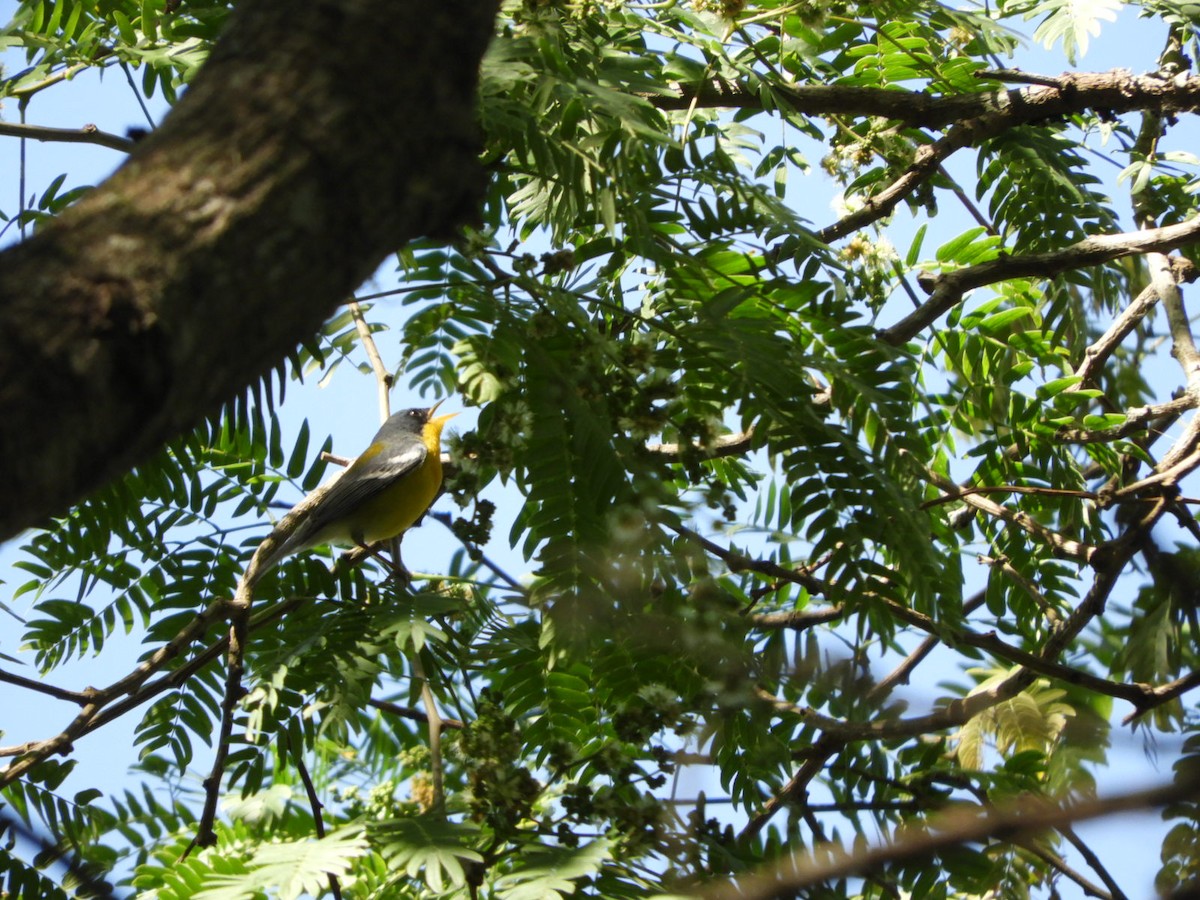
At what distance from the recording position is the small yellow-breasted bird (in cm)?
473

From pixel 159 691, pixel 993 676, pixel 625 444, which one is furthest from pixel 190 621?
pixel 993 676

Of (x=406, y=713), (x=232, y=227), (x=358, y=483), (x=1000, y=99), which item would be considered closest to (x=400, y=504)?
(x=358, y=483)

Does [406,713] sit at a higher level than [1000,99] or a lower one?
lower

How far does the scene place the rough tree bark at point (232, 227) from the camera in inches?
Result: 43.5

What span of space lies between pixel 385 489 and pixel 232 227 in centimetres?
424

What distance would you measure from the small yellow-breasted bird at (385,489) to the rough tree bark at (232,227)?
284 centimetres

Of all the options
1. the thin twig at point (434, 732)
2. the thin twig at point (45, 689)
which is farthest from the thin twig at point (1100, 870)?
the thin twig at point (45, 689)

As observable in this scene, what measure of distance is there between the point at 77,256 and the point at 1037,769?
2.13 metres

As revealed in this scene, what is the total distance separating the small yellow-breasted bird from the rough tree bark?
2.84m

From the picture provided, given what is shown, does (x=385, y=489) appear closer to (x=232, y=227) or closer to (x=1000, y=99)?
(x=1000, y=99)

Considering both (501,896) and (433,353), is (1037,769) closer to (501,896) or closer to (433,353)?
(501,896)

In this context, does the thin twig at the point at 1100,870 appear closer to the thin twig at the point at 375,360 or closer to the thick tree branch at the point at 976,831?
the thick tree branch at the point at 976,831

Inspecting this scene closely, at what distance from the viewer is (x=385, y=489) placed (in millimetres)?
5375

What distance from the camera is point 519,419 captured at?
2492 millimetres
